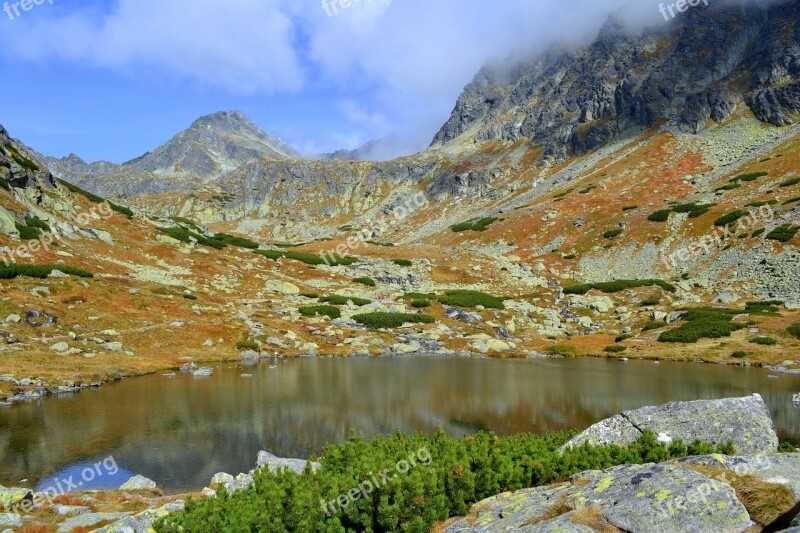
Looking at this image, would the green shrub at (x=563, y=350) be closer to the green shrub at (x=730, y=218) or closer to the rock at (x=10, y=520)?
the green shrub at (x=730, y=218)

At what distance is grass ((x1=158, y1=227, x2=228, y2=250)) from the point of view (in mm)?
71000

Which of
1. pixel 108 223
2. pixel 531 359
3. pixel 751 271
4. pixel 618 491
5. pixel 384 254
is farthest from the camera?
pixel 384 254

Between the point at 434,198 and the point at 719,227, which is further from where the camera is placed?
the point at 434,198

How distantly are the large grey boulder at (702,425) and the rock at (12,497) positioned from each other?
46.8 feet

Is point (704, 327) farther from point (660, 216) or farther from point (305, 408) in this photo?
point (305, 408)

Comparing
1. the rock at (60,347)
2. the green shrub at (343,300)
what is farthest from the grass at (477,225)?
the rock at (60,347)

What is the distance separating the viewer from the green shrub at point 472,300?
6128 centimetres

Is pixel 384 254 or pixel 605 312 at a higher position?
pixel 384 254

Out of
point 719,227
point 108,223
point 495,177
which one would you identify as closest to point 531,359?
point 719,227

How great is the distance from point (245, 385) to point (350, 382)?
686cm

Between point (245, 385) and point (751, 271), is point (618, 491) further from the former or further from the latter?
point (751, 271)

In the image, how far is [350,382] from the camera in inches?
1307

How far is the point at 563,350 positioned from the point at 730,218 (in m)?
43.8

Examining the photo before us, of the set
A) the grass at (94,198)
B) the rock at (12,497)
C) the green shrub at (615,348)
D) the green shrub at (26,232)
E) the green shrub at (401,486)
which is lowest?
the green shrub at (615,348)
